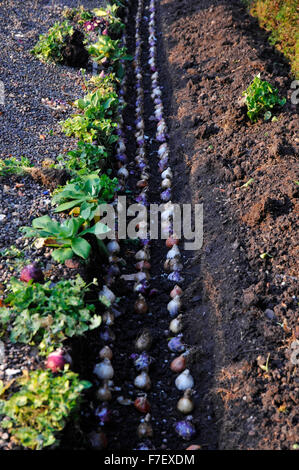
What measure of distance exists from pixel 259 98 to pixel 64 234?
2.59m

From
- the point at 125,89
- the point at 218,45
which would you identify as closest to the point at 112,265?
the point at 125,89

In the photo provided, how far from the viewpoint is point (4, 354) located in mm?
2805

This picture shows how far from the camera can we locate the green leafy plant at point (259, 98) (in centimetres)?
485

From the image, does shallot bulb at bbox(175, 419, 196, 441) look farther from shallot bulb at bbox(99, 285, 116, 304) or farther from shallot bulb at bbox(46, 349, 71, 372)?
shallot bulb at bbox(99, 285, 116, 304)

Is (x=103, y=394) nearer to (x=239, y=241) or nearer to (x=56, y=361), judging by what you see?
(x=56, y=361)

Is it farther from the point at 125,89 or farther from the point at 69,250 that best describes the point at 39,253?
the point at 125,89

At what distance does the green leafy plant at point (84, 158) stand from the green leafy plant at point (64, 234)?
2.87 feet

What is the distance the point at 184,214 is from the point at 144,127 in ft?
5.55

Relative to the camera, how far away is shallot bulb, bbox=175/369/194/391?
10.2ft

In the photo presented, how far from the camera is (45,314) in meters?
2.87

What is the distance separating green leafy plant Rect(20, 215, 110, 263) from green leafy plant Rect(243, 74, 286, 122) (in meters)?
2.29

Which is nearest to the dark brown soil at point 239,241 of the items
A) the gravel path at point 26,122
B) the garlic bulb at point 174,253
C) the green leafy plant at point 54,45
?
the garlic bulb at point 174,253

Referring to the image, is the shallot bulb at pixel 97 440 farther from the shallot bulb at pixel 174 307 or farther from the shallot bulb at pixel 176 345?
the shallot bulb at pixel 174 307

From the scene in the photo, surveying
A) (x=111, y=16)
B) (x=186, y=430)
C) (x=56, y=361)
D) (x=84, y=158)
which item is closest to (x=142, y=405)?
(x=186, y=430)
